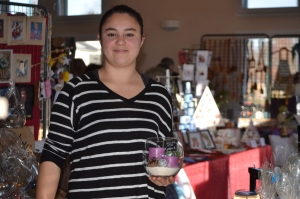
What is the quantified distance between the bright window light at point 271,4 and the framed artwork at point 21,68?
651cm

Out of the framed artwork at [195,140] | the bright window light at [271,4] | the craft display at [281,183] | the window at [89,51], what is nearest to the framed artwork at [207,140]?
the framed artwork at [195,140]

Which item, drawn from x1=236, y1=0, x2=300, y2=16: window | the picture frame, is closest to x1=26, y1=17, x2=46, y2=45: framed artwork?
the picture frame

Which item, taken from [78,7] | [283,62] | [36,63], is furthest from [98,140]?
[78,7]

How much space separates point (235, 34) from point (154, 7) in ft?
5.61

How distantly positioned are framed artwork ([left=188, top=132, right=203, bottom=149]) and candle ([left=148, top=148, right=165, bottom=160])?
3.60 meters

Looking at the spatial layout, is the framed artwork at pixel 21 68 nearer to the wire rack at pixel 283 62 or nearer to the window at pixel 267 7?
the wire rack at pixel 283 62

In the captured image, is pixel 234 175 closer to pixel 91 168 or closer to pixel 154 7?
pixel 91 168

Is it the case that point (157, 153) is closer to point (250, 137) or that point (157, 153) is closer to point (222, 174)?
point (222, 174)

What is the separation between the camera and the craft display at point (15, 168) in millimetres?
2842

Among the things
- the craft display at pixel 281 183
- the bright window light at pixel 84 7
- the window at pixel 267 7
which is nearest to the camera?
the craft display at pixel 281 183

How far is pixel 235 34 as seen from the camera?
32.2ft

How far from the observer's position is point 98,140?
1.97m

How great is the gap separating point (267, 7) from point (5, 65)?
6.78m

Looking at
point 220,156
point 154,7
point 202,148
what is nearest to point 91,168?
point 220,156
